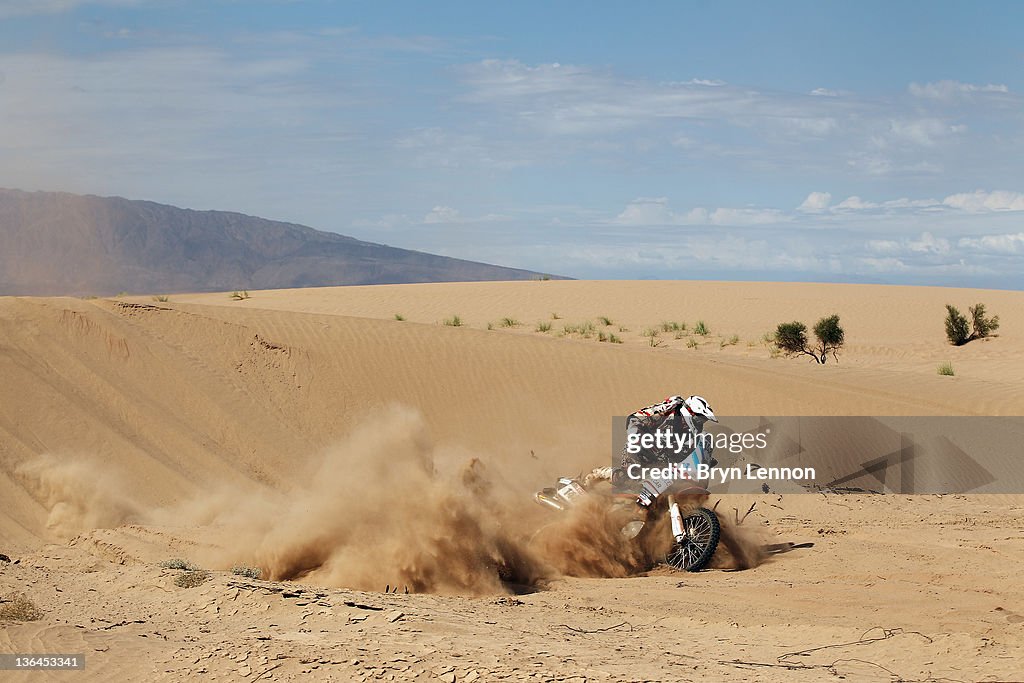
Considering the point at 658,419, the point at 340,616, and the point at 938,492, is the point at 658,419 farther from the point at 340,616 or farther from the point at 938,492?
the point at 938,492

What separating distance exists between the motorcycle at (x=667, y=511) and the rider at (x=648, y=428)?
0.01 metres

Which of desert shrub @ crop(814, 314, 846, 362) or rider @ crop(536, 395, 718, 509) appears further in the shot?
desert shrub @ crop(814, 314, 846, 362)

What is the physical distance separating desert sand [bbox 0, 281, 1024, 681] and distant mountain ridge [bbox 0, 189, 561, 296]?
127 ft

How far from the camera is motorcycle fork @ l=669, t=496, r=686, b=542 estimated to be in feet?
29.8

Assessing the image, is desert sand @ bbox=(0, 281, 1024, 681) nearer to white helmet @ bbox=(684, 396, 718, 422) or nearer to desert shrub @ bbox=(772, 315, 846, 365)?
white helmet @ bbox=(684, 396, 718, 422)

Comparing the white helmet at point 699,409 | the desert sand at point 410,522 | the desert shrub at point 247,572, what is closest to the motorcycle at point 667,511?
the desert sand at point 410,522

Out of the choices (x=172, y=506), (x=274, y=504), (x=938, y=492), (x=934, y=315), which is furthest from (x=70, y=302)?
(x=934, y=315)

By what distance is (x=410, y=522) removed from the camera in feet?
28.1

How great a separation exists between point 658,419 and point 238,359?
9.72 meters

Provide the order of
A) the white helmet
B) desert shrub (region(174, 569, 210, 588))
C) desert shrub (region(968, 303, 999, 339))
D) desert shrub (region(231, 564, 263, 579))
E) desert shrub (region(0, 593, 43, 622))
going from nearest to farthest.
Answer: desert shrub (region(0, 593, 43, 622)) → desert shrub (region(174, 569, 210, 588)) → desert shrub (region(231, 564, 263, 579)) → the white helmet → desert shrub (region(968, 303, 999, 339))

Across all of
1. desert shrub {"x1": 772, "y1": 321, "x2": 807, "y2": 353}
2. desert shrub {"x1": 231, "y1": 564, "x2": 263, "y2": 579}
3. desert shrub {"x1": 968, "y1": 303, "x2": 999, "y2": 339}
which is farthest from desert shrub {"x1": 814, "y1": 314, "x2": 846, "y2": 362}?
desert shrub {"x1": 231, "y1": 564, "x2": 263, "y2": 579}

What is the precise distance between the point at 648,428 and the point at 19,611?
5.21m

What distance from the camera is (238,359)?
16938 millimetres

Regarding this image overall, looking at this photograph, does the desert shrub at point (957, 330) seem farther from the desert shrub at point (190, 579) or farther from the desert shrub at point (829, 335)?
the desert shrub at point (190, 579)
